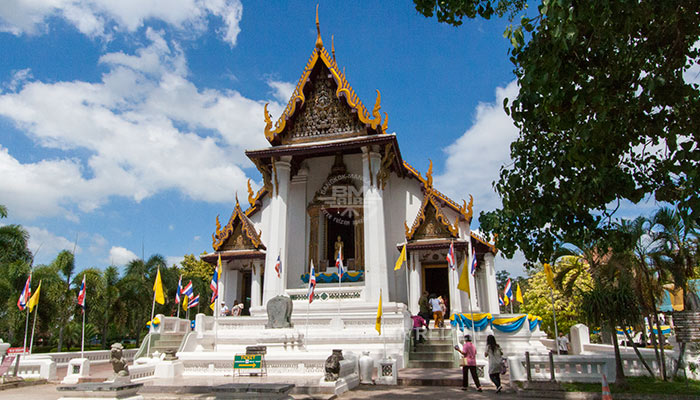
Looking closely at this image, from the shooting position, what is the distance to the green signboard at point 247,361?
32.0 feet

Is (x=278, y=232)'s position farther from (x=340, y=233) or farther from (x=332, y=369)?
(x=332, y=369)

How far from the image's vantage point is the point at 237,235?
1947 cm

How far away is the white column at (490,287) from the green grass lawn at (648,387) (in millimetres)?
8236

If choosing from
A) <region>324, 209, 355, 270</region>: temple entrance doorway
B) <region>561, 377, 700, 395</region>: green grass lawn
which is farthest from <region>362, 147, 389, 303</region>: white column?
<region>561, 377, 700, 395</region>: green grass lawn

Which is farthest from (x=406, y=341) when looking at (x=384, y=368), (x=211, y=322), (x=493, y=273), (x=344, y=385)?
(x=493, y=273)

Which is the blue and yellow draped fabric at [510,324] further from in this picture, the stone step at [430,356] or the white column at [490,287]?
the white column at [490,287]

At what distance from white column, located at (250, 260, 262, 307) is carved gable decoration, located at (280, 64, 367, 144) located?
5059mm

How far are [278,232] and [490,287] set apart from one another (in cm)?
859

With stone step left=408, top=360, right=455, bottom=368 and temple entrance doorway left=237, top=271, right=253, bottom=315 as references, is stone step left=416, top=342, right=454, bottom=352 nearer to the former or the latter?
stone step left=408, top=360, right=455, bottom=368

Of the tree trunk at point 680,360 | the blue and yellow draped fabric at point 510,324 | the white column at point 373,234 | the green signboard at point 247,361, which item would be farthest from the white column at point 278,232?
the tree trunk at point 680,360

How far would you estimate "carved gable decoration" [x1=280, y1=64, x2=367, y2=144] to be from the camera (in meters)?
18.2

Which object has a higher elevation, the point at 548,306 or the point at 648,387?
the point at 548,306

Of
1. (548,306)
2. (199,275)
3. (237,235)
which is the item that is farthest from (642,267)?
(199,275)

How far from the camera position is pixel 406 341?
1262cm
